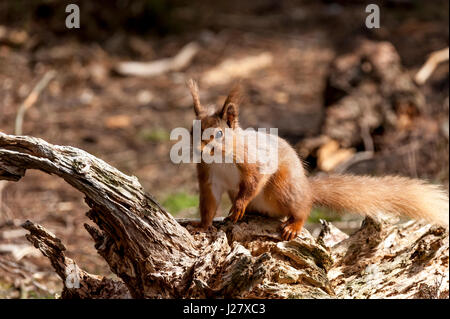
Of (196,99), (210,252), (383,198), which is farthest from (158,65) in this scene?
(210,252)

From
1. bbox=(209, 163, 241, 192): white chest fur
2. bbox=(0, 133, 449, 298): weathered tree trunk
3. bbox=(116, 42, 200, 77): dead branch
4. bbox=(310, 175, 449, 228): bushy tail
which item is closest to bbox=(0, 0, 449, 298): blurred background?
bbox=(116, 42, 200, 77): dead branch

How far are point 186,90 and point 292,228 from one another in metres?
4.77

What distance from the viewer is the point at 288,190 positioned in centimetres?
310

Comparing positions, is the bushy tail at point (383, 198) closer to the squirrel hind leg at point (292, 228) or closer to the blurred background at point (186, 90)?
the squirrel hind leg at point (292, 228)

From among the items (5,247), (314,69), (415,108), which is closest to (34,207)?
(5,247)

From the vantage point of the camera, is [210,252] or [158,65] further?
[158,65]

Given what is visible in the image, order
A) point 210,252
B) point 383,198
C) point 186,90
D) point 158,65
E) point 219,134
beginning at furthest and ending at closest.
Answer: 1. point 158,65
2. point 186,90
3. point 383,198
4. point 219,134
5. point 210,252

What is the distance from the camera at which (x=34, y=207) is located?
5.12 metres

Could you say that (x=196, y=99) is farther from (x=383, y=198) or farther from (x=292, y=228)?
(x=383, y=198)

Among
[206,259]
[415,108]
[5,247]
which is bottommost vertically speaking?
[5,247]

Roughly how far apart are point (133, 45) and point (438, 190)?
5.74 metres

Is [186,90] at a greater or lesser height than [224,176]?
greater

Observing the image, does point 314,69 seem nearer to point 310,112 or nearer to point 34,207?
point 310,112

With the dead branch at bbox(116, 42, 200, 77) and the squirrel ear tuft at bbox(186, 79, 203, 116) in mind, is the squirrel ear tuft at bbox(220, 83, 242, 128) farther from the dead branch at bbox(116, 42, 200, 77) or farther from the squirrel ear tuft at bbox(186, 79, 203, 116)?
the dead branch at bbox(116, 42, 200, 77)
